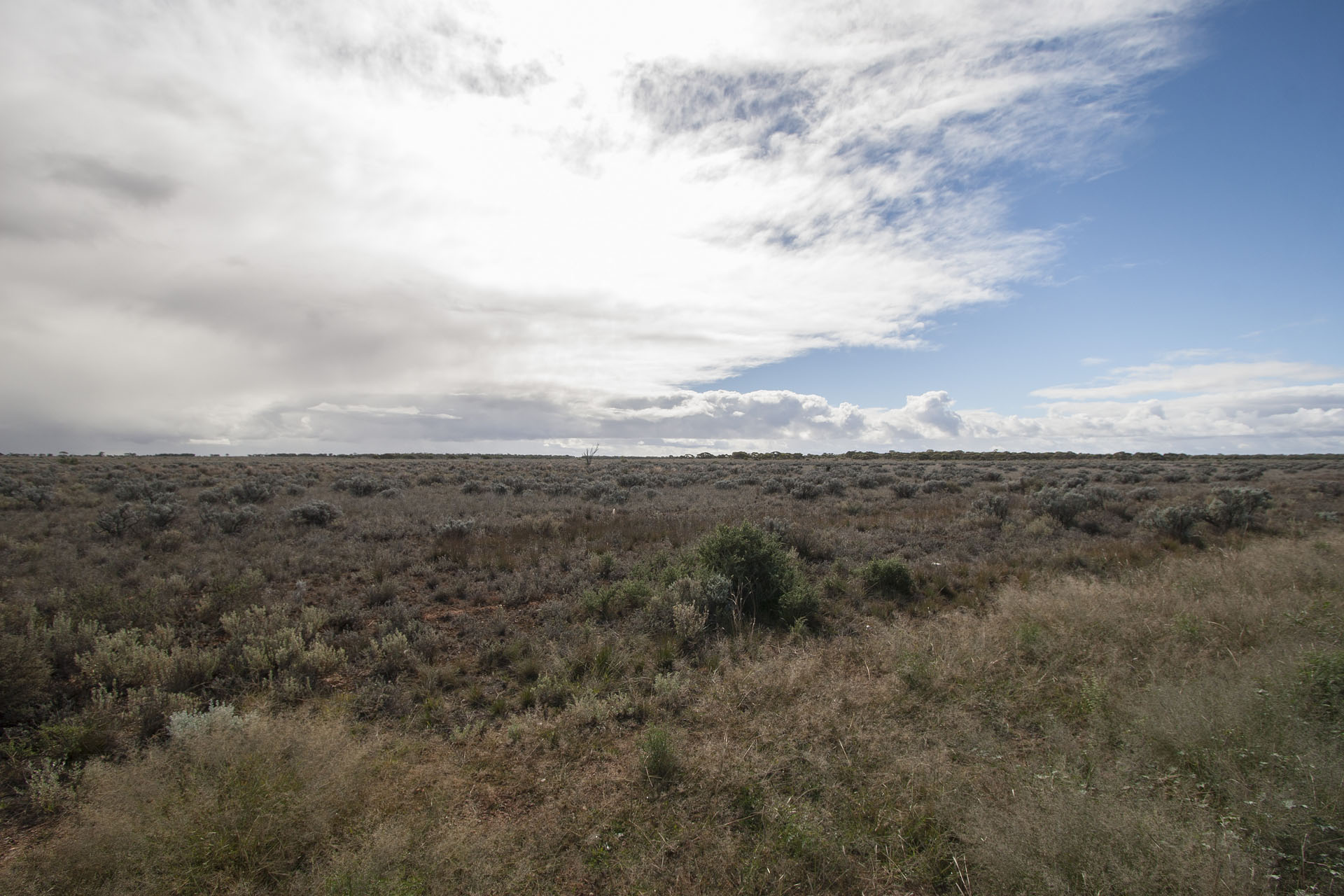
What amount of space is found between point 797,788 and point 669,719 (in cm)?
164

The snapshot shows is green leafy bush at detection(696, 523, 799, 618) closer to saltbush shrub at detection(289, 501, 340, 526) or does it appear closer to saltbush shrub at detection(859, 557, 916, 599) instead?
saltbush shrub at detection(859, 557, 916, 599)

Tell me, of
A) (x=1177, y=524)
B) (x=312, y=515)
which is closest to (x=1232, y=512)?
(x=1177, y=524)

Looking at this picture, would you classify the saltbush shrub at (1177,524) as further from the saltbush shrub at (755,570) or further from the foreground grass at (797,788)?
the saltbush shrub at (755,570)

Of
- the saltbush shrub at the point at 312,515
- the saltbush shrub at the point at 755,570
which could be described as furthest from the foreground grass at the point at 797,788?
the saltbush shrub at the point at 312,515

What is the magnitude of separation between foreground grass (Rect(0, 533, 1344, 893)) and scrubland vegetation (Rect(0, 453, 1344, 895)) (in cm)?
3

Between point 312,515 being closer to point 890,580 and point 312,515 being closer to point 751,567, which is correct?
point 751,567

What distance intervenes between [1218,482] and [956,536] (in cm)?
2432

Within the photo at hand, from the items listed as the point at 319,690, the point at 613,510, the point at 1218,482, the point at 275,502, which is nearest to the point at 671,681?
the point at 319,690

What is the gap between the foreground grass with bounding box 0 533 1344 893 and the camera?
3355mm

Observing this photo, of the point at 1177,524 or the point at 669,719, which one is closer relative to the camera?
the point at 669,719

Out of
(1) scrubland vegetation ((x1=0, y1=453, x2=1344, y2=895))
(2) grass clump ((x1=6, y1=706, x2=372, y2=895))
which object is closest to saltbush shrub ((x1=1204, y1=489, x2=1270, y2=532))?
(1) scrubland vegetation ((x1=0, y1=453, x2=1344, y2=895))

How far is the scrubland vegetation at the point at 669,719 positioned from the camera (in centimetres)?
350

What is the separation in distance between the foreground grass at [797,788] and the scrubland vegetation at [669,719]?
3 centimetres

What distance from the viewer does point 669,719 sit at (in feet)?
18.5
